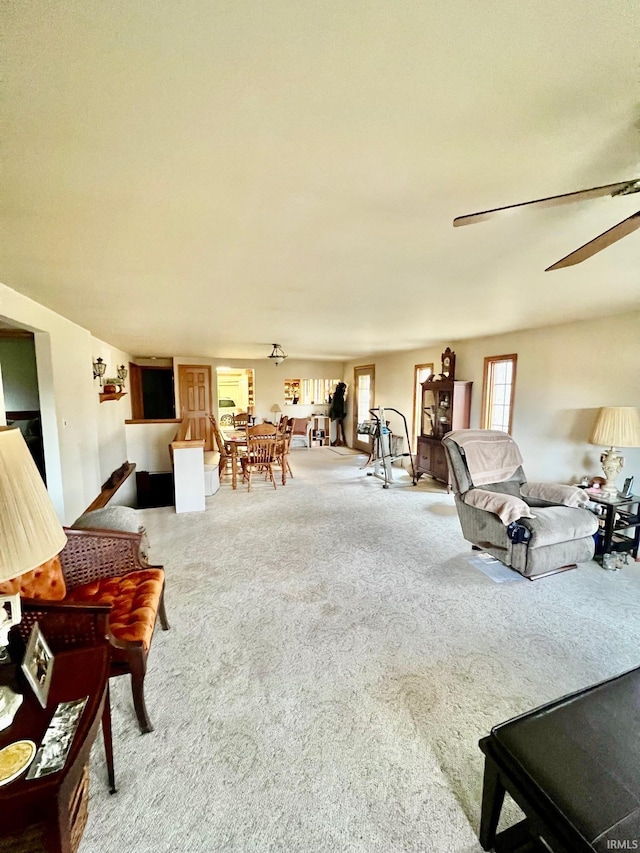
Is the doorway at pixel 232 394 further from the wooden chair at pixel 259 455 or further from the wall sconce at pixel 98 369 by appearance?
the wall sconce at pixel 98 369

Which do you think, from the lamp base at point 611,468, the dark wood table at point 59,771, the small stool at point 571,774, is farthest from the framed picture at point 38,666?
the lamp base at point 611,468

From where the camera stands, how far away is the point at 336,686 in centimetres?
184

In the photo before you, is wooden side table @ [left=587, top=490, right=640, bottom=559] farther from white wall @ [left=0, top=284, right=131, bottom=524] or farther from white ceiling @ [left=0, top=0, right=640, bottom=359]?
white wall @ [left=0, top=284, right=131, bottom=524]

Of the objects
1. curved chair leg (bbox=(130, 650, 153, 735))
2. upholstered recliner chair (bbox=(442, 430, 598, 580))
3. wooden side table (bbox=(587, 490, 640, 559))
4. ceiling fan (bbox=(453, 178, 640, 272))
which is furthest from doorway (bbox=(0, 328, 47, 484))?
wooden side table (bbox=(587, 490, 640, 559))

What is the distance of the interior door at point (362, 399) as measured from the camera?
330 inches

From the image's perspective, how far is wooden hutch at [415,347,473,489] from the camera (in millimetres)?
5316

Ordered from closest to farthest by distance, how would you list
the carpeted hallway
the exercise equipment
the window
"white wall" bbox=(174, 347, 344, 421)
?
the carpeted hallway
the window
the exercise equipment
"white wall" bbox=(174, 347, 344, 421)

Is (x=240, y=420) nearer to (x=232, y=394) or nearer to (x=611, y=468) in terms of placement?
(x=232, y=394)

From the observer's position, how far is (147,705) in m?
1.74

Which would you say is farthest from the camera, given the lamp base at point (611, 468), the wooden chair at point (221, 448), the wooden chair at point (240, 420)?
the wooden chair at point (240, 420)

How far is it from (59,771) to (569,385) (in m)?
4.80

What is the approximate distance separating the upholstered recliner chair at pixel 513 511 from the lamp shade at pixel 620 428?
525mm

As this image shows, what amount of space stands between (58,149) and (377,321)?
3160 millimetres

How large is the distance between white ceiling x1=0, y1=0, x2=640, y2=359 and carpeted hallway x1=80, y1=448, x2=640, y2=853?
7.47 feet
